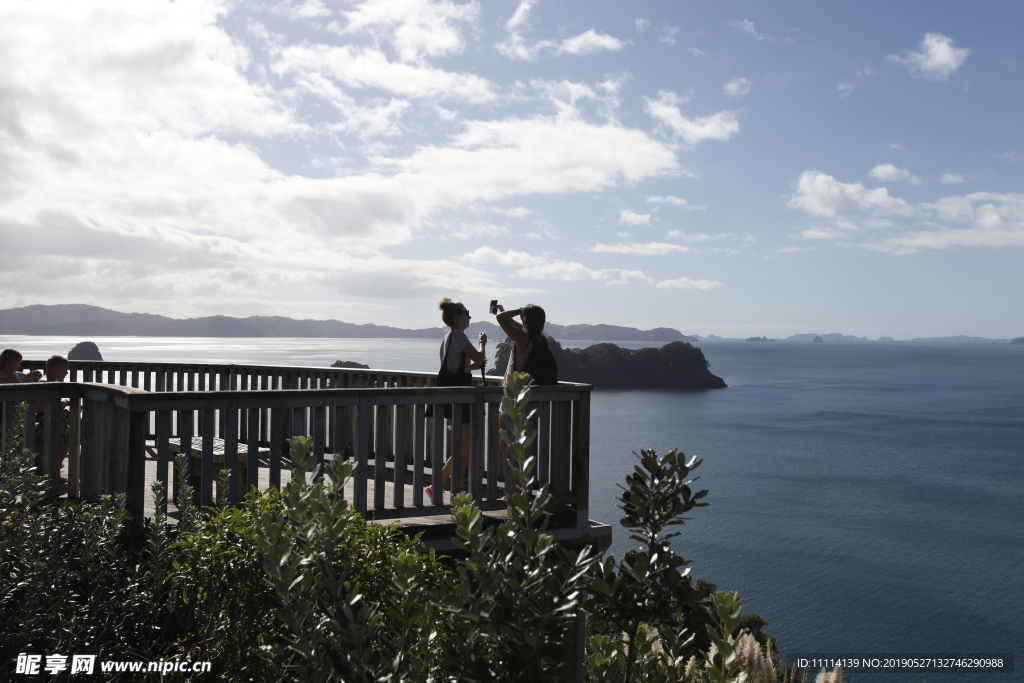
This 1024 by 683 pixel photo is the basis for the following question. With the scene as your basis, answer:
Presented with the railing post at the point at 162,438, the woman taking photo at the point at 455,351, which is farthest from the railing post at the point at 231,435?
the woman taking photo at the point at 455,351

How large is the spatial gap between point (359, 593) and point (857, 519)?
69917 mm

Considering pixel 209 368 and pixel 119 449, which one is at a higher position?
pixel 209 368

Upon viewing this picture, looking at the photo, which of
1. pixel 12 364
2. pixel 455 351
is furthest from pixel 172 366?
pixel 455 351

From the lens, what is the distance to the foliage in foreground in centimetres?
156

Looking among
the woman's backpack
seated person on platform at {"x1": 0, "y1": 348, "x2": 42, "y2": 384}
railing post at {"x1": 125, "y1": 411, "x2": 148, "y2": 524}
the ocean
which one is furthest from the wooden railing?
the ocean

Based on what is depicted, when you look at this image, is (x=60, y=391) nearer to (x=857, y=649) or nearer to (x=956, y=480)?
(x=857, y=649)

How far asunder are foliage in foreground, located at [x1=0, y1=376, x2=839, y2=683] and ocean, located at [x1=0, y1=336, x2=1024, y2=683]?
1869 inches

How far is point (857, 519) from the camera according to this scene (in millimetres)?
62875

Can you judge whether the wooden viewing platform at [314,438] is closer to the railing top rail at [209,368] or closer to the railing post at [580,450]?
the railing post at [580,450]

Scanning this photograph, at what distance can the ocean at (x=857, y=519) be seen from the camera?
4647 cm

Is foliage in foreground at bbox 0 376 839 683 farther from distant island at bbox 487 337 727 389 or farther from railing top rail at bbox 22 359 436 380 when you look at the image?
distant island at bbox 487 337 727 389

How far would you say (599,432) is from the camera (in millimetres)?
95500

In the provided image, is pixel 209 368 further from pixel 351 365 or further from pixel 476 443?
pixel 351 365

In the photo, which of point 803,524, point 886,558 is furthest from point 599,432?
A: point 886,558
